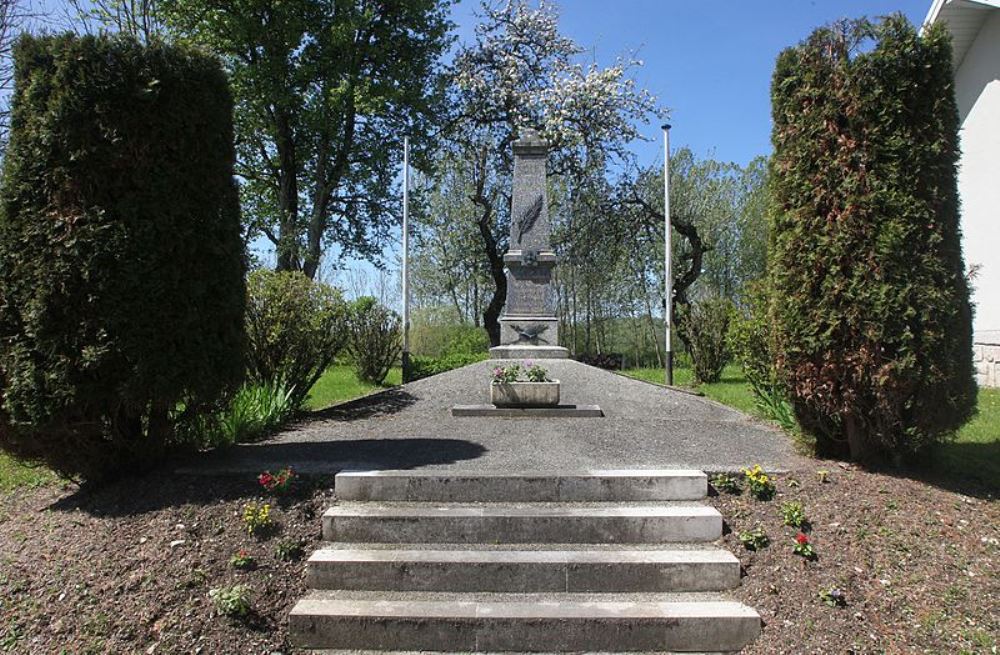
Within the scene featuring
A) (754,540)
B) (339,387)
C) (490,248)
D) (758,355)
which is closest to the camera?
(754,540)

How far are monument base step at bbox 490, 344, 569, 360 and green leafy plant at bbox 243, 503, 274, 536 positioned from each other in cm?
755

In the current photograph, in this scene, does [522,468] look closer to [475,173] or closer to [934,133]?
[934,133]

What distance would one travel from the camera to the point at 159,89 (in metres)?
4.58

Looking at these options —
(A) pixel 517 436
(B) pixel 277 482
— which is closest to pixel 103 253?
(B) pixel 277 482

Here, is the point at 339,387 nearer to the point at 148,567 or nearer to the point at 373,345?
the point at 373,345

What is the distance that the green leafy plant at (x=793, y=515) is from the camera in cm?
396

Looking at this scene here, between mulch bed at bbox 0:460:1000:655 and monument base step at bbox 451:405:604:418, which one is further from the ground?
monument base step at bbox 451:405:604:418

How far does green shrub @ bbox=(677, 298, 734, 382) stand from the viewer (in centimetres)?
1323

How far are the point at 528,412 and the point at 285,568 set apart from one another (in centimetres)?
439

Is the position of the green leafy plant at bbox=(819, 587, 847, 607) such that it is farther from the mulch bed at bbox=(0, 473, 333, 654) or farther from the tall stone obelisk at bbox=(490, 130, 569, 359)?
the tall stone obelisk at bbox=(490, 130, 569, 359)

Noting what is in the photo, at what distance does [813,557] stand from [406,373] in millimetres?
9902

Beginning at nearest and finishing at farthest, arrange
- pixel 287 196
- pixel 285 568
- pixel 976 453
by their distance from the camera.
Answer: pixel 285 568, pixel 976 453, pixel 287 196

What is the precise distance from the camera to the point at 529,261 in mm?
12148

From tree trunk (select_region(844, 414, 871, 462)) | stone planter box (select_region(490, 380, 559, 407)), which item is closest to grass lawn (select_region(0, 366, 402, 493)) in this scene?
stone planter box (select_region(490, 380, 559, 407))
